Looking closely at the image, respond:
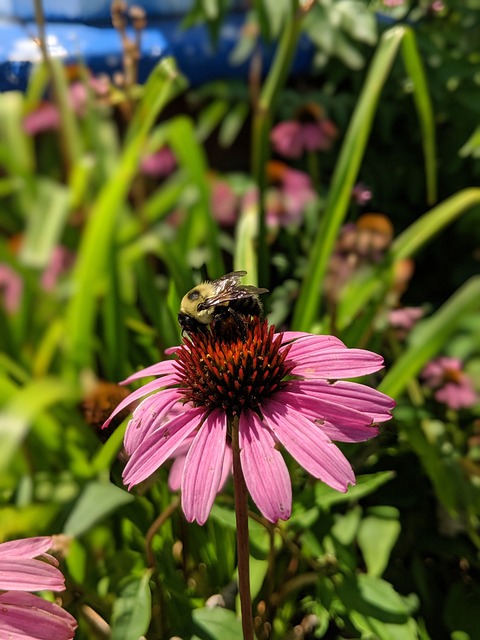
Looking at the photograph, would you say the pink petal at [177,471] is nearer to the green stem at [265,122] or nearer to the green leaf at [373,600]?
the green leaf at [373,600]

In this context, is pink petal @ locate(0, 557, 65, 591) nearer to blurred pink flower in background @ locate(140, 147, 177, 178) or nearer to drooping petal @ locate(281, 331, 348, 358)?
drooping petal @ locate(281, 331, 348, 358)

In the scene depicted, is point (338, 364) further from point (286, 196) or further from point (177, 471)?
point (286, 196)

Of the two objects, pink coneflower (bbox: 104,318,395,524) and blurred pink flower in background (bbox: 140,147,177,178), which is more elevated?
blurred pink flower in background (bbox: 140,147,177,178)

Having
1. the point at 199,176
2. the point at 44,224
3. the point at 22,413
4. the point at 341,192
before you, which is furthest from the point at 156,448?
the point at 44,224

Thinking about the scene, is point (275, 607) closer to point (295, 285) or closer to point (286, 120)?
point (295, 285)

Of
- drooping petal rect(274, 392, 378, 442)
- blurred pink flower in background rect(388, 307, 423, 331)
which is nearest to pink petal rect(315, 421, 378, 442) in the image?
drooping petal rect(274, 392, 378, 442)

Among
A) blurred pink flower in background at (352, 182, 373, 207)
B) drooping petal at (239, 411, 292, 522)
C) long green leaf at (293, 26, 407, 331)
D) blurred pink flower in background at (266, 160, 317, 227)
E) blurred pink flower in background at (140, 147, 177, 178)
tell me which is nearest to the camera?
drooping petal at (239, 411, 292, 522)

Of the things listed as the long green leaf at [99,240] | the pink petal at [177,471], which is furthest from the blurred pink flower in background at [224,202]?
the pink petal at [177,471]
